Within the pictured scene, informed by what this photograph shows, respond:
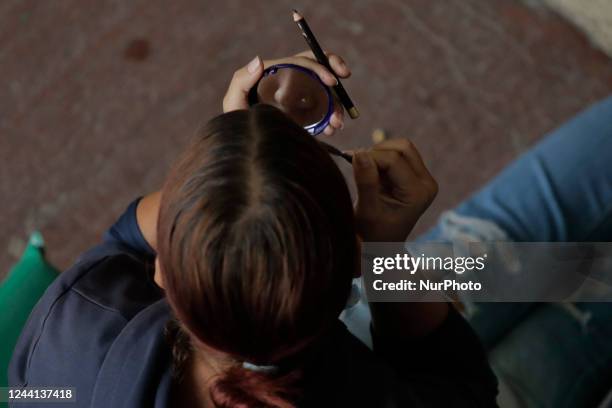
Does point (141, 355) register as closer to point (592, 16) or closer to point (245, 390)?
point (245, 390)

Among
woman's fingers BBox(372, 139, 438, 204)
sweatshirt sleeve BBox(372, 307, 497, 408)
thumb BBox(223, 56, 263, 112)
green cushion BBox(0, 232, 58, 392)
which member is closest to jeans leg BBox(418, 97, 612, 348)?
sweatshirt sleeve BBox(372, 307, 497, 408)

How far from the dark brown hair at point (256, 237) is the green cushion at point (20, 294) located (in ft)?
1.23

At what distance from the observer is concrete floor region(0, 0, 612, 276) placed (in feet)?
4.67

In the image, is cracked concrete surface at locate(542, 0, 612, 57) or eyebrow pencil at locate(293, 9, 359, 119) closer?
eyebrow pencil at locate(293, 9, 359, 119)

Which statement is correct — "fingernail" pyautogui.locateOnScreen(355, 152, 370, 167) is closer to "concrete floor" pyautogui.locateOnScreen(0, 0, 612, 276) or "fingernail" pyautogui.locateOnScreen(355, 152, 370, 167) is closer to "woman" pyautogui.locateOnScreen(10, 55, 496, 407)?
"woman" pyautogui.locateOnScreen(10, 55, 496, 407)

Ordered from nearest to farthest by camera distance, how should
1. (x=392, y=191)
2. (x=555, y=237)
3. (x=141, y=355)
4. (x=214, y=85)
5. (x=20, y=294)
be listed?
(x=141, y=355) < (x=392, y=191) < (x=20, y=294) < (x=555, y=237) < (x=214, y=85)

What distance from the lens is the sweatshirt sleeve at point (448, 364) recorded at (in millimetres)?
713

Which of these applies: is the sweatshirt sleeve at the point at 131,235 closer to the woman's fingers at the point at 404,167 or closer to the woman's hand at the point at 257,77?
the woman's hand at the point at 257,77

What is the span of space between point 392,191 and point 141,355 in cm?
32

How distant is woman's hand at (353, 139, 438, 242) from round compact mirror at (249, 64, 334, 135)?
89mm

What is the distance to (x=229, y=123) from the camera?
1.72 feet

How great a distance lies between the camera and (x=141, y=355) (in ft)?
1.95

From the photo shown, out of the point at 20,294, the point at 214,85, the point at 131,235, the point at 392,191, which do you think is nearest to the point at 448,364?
the point at 392,191

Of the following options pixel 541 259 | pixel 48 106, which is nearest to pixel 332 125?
pixel 541 259
